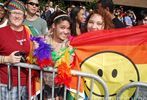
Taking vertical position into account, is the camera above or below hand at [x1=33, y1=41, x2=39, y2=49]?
below

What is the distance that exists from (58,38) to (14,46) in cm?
53

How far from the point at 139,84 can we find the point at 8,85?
1.56m

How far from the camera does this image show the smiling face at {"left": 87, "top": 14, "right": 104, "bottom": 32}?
224 inches

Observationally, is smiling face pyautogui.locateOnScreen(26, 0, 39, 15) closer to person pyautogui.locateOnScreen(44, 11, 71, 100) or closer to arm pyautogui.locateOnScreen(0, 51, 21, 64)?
person pyautogui.locateOnScreen(44, 11, 71, 100)

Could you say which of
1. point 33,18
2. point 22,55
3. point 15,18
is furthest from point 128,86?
point 33,18

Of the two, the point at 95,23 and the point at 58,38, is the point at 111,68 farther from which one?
the point at 95,23

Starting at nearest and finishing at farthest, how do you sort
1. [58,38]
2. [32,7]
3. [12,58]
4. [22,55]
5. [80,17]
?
[12,58] < [22,55] < [58,38] < [32,7] < [80,17]

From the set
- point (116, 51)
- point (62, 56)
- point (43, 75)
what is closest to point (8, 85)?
point (43, 75)

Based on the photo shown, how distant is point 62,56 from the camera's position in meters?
4.64

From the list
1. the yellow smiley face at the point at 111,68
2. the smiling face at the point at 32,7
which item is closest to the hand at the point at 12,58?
the yellow smiley face at the point at 111,68

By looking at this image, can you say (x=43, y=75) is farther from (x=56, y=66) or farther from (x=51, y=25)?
(x=51, y=25)

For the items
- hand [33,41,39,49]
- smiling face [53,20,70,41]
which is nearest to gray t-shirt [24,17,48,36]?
smiling face [53,20,70,41]

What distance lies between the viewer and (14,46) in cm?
495

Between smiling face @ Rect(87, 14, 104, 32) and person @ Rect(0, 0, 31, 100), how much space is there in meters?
0.97
